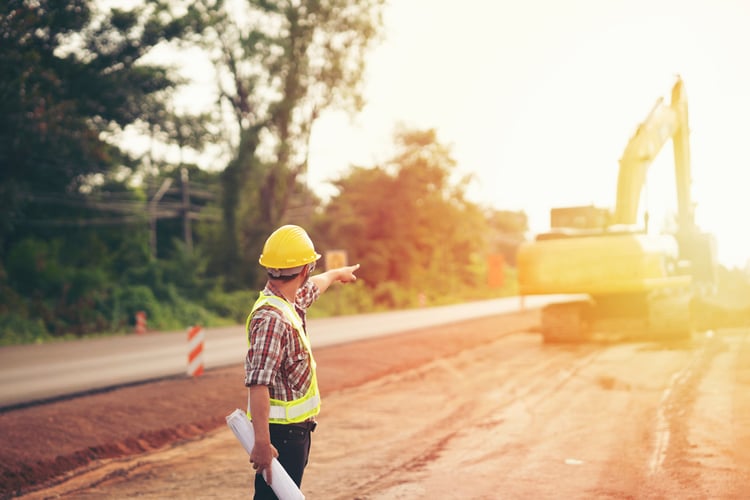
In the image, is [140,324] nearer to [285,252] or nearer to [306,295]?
[306,295]

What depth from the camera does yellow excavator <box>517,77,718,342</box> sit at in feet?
63.5

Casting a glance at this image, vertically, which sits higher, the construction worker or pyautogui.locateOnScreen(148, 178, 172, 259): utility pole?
pyautogui.locateOnScreen(148, 178, 172, 259): utility pole

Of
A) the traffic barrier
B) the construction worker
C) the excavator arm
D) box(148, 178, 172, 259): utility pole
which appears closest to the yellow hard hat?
the construction worker

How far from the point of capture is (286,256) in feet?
13.8

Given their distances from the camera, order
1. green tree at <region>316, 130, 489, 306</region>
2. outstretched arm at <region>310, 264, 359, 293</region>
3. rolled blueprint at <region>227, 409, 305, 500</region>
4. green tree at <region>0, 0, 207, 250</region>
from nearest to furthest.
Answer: rolled blueprint at <region>227, 409, 305, 500</region>, outstretched arm at <region>310, 264, 359, 293</region>, green tree at <region>0, 0, 207, 250</region>, green tree at <region>316, 130, 489, 306</region>

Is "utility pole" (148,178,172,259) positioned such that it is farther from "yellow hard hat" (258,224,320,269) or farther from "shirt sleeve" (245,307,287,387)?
"shirt sleeve" (245,307,287,387)

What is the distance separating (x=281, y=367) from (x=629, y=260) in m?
16.2

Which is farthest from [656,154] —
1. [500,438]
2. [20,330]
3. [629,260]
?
[20,330]

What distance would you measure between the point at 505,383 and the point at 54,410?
22.7 ft

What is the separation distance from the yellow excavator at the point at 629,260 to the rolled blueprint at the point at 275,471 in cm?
1633

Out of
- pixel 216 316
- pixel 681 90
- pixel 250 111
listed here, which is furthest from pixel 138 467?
pixel 250 111

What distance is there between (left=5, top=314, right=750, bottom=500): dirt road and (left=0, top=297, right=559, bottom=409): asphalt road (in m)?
1.55

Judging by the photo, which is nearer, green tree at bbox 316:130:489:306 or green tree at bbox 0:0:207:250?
green tree at bbox 0:0:207:250

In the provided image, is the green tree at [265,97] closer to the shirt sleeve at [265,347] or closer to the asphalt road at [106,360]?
the asphalt road at [106,360]
